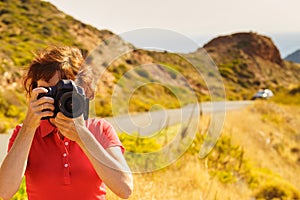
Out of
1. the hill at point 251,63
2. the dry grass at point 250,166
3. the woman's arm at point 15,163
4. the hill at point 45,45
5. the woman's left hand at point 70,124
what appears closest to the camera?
the woman's left hand at point 70,124

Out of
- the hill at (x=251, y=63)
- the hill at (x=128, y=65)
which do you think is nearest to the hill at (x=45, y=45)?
the hill at (x=128, y=65)

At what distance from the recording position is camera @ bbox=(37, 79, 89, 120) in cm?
218

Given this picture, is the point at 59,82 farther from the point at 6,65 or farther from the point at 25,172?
the point at 6,65

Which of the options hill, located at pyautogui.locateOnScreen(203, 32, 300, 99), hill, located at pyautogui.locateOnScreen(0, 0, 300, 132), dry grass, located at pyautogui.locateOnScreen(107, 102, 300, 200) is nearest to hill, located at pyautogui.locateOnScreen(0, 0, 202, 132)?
hill, located at pyautogui.locateOnScreen(0, 0, 300, 132)

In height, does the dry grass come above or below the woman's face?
below

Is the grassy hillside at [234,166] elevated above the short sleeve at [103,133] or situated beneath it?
situated beneath

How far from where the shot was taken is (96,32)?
63.7 m

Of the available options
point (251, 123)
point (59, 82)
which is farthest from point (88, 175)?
point (251, 123)

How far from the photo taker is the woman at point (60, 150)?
7.34ft

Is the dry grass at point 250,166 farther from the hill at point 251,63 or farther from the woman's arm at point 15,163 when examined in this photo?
the hill at point 251,63

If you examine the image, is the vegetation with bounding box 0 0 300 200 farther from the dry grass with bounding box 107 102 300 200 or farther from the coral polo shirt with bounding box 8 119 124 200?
the coral polo shirt with bounding box 8 119 124 200

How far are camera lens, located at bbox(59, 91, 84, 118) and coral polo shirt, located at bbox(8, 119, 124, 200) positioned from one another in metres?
0.23

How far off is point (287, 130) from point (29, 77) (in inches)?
981

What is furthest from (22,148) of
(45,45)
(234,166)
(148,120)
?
(45,45)
